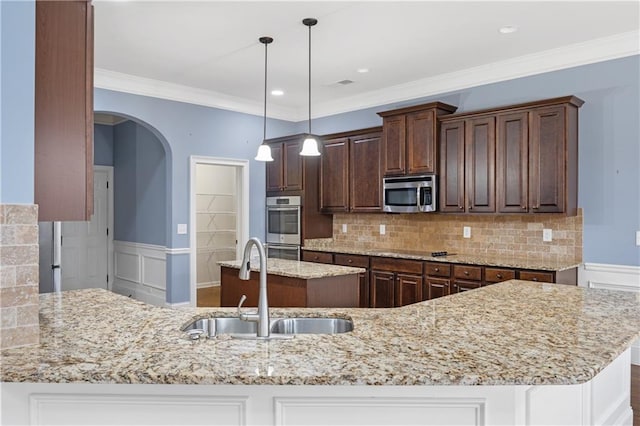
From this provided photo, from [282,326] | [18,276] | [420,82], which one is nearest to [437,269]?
[420,82]

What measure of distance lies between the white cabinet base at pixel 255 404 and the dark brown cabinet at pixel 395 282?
11.3ft

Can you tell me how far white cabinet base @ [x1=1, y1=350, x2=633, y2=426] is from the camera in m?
1.47

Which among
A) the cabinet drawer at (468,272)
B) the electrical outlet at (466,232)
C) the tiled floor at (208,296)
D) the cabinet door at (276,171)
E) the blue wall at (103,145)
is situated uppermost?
the blue wall at (103,145)

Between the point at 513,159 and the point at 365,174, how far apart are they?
1843mm

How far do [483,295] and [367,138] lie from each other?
3480 mm

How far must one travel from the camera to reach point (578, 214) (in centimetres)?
439

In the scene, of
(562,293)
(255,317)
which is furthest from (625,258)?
(255,317)

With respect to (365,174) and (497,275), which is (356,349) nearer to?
(497,275)

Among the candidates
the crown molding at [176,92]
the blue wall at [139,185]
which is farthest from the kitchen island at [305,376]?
the blue wall at [139,185]

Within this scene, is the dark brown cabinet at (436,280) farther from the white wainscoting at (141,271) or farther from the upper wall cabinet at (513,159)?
the white wainscoting at (141,271)

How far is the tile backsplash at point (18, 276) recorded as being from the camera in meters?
1.60

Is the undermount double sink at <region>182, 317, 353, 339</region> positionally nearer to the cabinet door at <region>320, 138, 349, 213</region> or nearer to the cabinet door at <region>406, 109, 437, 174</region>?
the cabinet door at <region>406, 109, 437, 174</region>

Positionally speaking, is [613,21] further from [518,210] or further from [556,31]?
[518,210]

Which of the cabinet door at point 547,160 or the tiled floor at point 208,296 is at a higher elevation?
the cabinet door at point 547,160
